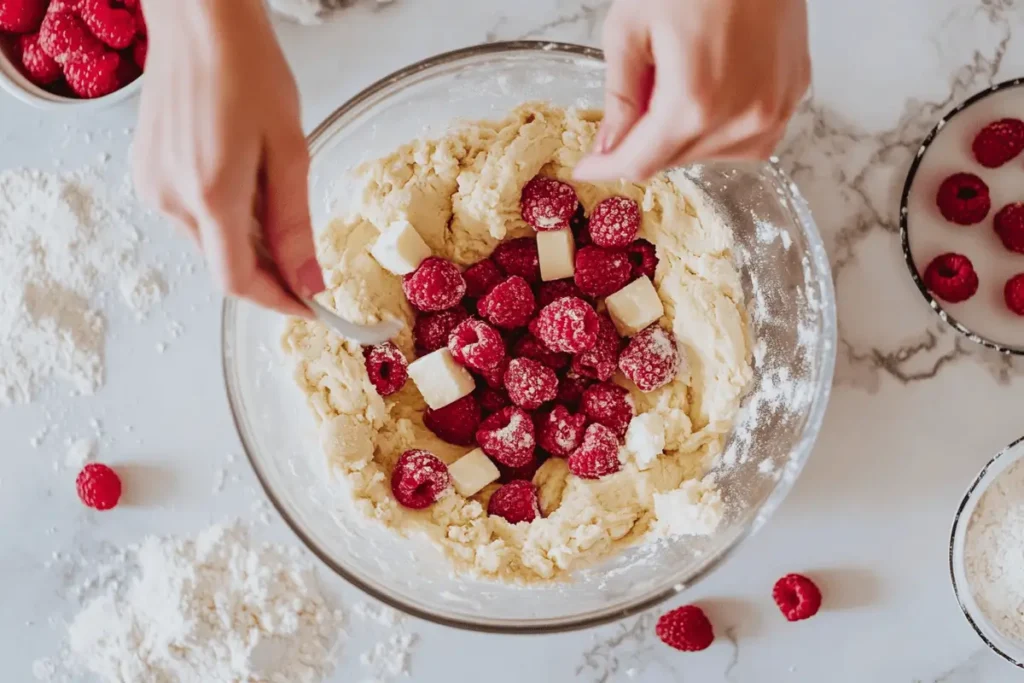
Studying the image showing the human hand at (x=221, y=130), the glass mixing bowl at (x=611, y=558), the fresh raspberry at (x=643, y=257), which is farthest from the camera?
the fresh raspberry at (x=643, y=257)

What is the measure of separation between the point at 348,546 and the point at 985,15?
3.99ft

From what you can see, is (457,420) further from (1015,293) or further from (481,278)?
(1015,293)

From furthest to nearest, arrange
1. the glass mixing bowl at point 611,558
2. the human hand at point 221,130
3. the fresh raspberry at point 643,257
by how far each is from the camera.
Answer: the fresh raspberry at point 643,257 → the glass mixing bowl at point 611,558 → the human hand at point 221,130

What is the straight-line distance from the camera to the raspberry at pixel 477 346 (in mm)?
1230

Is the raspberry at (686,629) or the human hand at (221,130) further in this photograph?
the raspberry at (686,629)

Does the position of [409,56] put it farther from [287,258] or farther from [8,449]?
[8,449]

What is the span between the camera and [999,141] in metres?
1.31

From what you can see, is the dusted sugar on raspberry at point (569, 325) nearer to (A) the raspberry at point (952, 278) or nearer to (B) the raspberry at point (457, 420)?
(B) the raspberry at point (457, 420)

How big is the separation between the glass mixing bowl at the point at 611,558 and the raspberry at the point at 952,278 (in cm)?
23

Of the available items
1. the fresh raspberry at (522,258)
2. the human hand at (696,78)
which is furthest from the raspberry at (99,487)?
the human hand at (696,78)

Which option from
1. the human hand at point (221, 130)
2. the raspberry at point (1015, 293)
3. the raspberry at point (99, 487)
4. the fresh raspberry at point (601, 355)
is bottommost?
the raspberry at point (99, 487)

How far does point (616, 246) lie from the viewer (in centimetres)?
126

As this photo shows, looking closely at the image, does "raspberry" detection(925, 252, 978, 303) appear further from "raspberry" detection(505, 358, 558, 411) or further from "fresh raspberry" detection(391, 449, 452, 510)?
"fresh raspberry" detection(391, 449, 452, 510)

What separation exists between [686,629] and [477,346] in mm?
516
